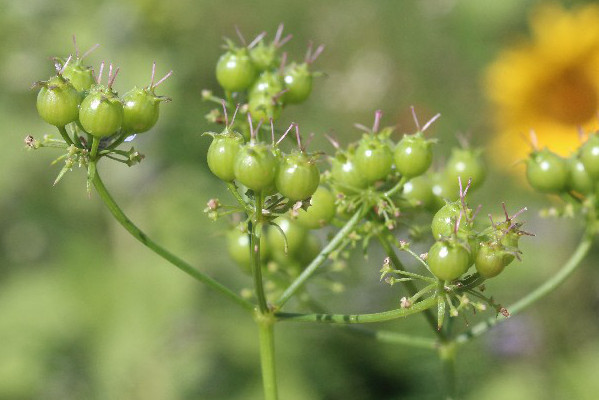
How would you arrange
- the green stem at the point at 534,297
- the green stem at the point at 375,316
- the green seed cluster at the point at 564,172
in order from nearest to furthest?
the green stem at the point at 375,316, the green stem at the point at 534,297, the green seed cluster at the point at 564,172

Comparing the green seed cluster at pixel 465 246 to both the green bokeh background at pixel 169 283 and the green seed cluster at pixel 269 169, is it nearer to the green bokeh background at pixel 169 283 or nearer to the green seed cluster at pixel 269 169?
the green seed cluster at pixel 269 169

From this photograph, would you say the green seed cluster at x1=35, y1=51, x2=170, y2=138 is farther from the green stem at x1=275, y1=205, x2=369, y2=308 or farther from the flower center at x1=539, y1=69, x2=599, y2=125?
the flower center at x1=539, y1=69, x2=599, y2=125

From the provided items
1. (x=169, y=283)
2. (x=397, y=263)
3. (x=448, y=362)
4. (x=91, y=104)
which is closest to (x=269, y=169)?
(x=91, y=104)

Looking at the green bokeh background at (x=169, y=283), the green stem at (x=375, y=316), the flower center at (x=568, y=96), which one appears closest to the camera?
the green stem at (x=375, y=316)

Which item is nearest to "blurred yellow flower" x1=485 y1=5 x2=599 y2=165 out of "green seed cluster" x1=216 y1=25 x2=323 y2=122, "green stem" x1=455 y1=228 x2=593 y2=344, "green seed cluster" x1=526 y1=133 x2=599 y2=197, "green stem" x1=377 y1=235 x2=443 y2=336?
"green seed cluster" x1=526 y1=133 x2=599 y2=197

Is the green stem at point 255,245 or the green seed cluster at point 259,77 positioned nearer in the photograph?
the green stem at point 255,245

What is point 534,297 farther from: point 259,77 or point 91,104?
point 91,104

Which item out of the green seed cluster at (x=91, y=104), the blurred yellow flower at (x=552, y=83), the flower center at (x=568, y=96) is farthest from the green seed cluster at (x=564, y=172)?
the flower center at (x=568, y=96)
